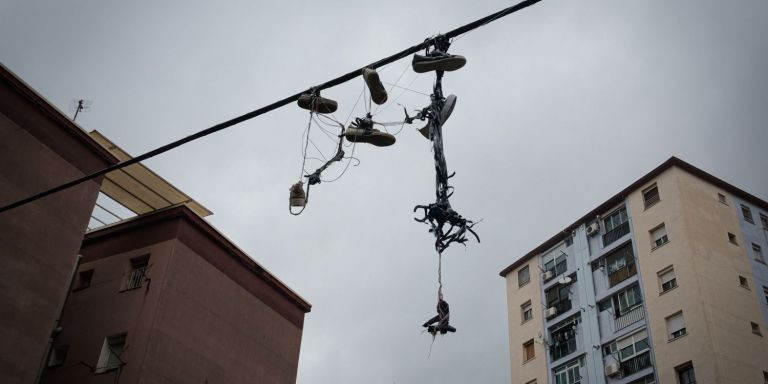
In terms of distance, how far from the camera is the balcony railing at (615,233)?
3991cm

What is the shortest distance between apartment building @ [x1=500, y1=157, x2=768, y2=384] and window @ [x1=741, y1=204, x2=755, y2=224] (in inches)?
3.0

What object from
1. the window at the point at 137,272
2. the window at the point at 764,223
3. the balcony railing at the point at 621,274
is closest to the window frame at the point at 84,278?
the window at the point at 137,272

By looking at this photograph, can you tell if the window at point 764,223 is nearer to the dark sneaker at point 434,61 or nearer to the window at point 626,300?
the window at point 626,300

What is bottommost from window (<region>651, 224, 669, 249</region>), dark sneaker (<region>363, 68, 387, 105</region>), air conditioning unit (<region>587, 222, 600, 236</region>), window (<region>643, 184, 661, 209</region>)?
dark sneaker (<region>363, 68, 387, 105</region>)

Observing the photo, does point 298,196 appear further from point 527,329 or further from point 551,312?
point 527,329

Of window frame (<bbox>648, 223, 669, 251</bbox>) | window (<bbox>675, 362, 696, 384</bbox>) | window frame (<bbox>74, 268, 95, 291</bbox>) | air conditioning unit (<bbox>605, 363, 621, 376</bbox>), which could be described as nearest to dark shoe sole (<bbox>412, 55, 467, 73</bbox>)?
window frame (<bbox>74, 268, 95, 291</bbox>)

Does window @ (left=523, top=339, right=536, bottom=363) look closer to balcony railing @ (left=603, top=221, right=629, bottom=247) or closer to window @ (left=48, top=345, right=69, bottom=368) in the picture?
balcony railing @ (left=603, top=221, right=629, bottom=247)

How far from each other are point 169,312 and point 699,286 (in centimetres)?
2373

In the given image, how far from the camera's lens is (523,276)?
46344mm

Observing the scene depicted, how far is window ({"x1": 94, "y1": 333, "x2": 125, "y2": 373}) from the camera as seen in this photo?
2481 centimetres

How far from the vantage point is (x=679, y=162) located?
38688 mm

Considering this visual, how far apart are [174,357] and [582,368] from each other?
72.8 feet

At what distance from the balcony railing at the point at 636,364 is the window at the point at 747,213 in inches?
417

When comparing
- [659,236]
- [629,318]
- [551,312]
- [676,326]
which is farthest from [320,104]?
[551,312]
